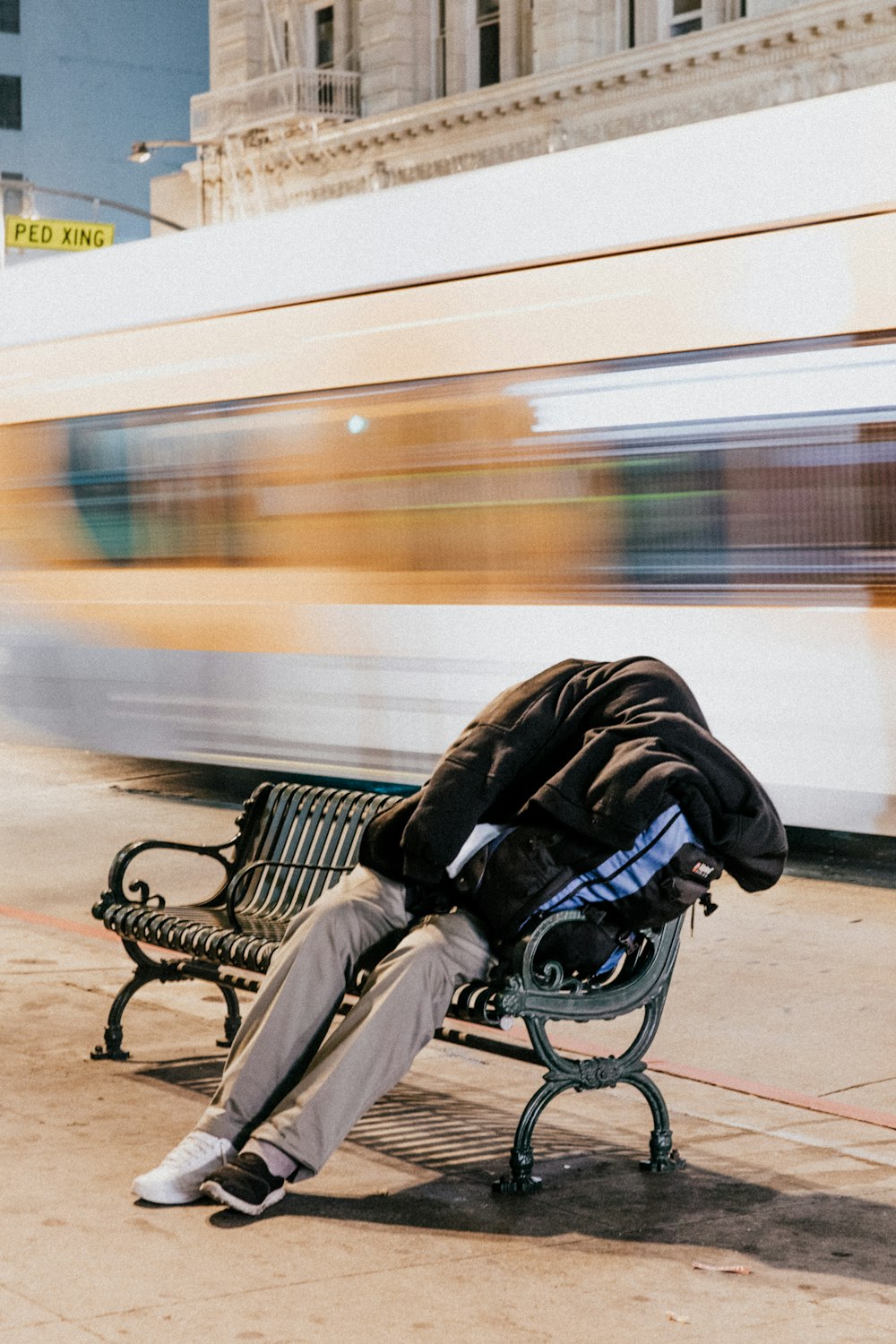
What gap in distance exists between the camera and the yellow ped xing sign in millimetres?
29984

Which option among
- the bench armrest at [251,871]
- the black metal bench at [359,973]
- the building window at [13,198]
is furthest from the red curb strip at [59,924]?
the building window at [13,198]

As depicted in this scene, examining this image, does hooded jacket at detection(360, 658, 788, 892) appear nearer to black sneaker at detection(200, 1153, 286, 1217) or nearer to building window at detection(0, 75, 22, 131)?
black sneaker at detection(200, 1153, 286, 1217)

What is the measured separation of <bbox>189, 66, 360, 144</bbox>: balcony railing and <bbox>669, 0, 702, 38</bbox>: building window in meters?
6.14

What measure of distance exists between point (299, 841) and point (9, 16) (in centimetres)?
5618

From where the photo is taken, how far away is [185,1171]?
4840 mm

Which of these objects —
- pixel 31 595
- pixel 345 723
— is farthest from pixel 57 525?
pixel 345 723

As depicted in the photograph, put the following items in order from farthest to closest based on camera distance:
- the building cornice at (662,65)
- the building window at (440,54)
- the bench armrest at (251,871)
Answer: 1. the building window at (440,54)
2. the building cornice at (662,65)
3. the bench armrest at (251,871)

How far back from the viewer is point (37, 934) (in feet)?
27.6

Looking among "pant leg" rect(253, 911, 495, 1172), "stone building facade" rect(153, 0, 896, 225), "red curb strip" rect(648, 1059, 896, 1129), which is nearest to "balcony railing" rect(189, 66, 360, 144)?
"stone building facade" rect(153, 0, 896, 225)

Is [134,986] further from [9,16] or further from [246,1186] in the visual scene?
[9,16]

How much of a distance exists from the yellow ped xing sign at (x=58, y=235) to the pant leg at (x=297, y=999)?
2633cm

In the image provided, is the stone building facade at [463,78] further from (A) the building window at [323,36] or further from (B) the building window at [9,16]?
(B) the building window at [9,16]

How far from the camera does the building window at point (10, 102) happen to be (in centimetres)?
5766

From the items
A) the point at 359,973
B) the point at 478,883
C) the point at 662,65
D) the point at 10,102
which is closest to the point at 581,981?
the point at 478,883
